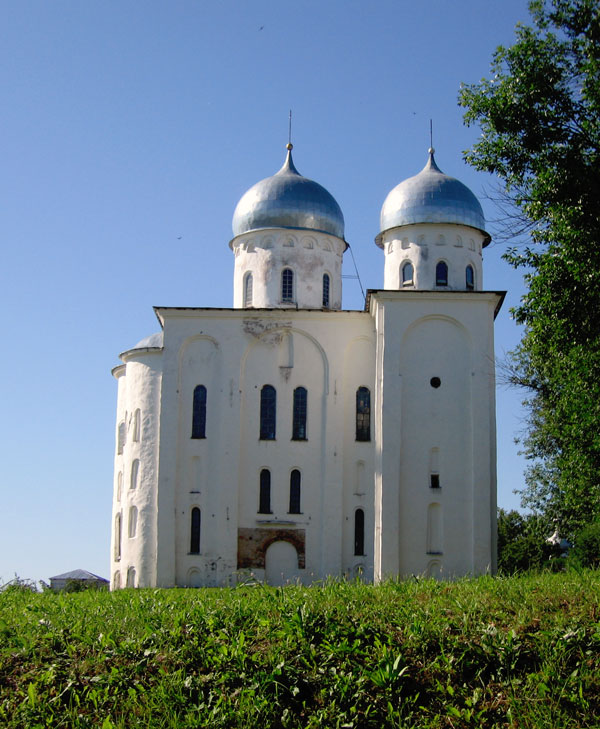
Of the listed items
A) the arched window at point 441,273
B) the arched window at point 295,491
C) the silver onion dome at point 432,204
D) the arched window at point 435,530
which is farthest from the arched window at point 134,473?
the arched window at point 441,273

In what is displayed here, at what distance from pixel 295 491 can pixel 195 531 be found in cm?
298

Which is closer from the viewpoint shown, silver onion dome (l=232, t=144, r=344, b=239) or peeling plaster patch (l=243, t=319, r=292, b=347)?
peeling plaster patch (l=243, t=319, r=292, b=347)

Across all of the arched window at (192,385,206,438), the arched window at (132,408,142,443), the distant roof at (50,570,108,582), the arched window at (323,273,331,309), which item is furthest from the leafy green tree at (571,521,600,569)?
the distant roof at (50,570,108,582)

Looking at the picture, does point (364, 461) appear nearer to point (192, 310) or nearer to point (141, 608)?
point (192, 310)

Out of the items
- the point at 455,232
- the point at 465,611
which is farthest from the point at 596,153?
the point at 455,232

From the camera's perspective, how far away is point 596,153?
13.1 m

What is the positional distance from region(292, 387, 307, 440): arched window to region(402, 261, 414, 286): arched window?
14.7 feet

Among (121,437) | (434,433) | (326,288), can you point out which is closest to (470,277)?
(326,288)

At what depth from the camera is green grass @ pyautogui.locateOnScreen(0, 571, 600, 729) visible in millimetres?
7066

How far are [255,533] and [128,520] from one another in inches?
158

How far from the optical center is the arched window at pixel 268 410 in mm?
24828

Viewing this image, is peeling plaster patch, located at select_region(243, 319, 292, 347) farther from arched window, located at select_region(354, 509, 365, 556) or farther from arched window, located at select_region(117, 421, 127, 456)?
arched window, located at select_region(117, 421, 127, 456)

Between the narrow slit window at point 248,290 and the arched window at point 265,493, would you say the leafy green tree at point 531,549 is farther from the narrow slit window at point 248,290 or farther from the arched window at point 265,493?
the narrow slit window at point 248,290

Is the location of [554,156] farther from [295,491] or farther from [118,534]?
[118,534]
